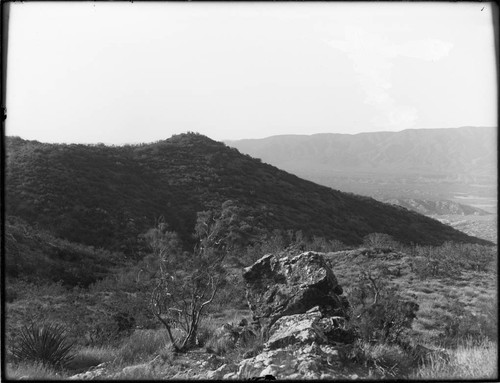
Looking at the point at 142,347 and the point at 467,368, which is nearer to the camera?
the point at 467,368

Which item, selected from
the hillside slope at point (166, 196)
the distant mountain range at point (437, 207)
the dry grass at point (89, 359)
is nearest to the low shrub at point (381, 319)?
the dry grass at point (89, 359)

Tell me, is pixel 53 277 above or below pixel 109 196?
below

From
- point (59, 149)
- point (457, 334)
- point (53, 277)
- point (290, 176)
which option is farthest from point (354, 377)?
point (290, 176)

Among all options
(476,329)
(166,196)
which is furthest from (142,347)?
(166,196)

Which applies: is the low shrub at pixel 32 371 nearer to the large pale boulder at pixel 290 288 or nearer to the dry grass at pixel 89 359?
the dry grass at pixel 89 359

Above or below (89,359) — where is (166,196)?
above

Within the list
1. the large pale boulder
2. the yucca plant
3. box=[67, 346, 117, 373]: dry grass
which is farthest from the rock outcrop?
the yucca plant

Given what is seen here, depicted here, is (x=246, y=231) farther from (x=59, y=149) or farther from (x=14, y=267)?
(x=59, y=149)

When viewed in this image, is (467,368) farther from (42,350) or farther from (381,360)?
(42,350)
